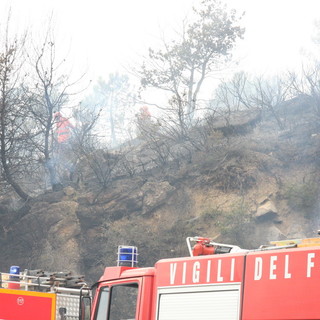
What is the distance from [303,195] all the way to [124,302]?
432 inches

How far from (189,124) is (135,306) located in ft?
55.3

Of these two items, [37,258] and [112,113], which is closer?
[37,258]

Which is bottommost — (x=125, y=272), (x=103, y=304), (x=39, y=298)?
(x=103, y=304)

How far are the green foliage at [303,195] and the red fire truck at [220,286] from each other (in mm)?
10498

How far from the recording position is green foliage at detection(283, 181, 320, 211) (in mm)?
17234

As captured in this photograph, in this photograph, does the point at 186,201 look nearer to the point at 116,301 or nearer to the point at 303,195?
the point at 303,195

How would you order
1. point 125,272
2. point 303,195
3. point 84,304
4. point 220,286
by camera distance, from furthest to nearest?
point 303,195 < point 84,304 < point 125,272 < point 220,286

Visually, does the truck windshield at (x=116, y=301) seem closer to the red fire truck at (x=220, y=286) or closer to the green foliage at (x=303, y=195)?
the red fire truck at (x=220, y=286)

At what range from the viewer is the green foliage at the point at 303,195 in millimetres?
17234

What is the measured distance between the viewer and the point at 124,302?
24.1 ft

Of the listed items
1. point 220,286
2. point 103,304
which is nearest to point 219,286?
point 220,286

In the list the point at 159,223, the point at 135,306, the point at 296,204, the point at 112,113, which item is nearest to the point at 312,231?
the point at 296,204

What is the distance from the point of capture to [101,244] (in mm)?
18781

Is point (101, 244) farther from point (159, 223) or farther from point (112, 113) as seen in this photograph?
point (112, 113)
